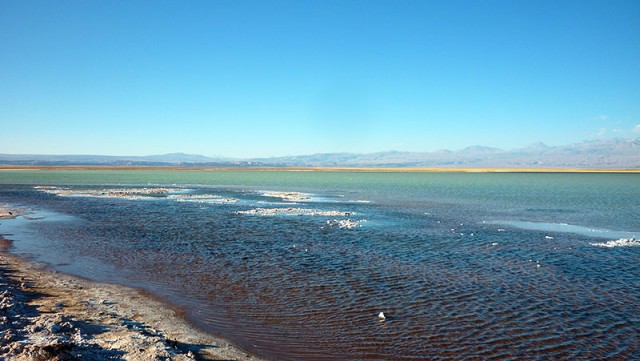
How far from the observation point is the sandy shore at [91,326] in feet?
27.1

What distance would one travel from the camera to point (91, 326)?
33.1 ft

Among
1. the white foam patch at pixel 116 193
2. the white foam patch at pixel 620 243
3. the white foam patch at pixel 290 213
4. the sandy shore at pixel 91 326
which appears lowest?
the white foam patch at pixel 116 193

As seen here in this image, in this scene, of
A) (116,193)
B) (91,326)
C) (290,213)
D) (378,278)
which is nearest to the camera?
(91,326)

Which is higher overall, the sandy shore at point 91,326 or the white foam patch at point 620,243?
the sandy shore at point 91,326

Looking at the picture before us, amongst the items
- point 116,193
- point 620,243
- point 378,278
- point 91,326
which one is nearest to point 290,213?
point 378,278

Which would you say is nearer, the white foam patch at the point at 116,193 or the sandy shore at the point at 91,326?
the sandy shore at the point at 91,326

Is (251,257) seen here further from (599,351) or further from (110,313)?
(599,351)

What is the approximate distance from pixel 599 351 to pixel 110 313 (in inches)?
475

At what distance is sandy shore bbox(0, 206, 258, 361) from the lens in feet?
27.1

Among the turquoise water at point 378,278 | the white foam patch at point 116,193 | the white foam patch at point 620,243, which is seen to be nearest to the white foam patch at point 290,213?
the turquoise water at point 378,278

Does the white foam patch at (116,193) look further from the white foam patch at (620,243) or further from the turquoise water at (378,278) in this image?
the white foam patch at (620,243)

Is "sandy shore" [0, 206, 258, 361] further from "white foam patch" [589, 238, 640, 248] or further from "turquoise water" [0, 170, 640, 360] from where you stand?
"white foam patch" [589, 238, 640, 248]

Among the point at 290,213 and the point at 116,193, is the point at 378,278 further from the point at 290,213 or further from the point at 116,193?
the point at 116,193

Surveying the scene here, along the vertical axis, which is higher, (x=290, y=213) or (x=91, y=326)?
(x=91, y=326)
